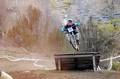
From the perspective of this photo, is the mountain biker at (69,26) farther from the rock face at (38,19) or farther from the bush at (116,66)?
the bush at (116,66)

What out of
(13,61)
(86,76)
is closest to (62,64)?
(86,76)

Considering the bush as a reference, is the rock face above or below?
above

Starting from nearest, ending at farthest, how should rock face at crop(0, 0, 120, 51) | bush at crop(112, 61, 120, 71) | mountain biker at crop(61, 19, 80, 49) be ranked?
bush at crop(112, 61, 120, 71) → mountain biker at crop(61, 19, 80, 49) → rock face at crop(0, 0, 120, 51)

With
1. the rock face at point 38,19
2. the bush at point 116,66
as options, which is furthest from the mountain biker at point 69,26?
the bush at point 116,66

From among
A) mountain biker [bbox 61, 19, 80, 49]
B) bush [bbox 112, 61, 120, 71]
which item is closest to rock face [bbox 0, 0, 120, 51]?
mountain biker [bbox 61, 19, 80, 49]

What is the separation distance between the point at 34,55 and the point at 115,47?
1614 millimetres

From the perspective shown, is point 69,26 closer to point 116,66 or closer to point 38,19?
point 38,19

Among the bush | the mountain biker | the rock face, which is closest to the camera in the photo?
the bush

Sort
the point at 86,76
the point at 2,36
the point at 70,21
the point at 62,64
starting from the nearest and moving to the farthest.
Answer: the point at 86,76 → the point at 62,64 → the point at 70,21 → the point at 2,36

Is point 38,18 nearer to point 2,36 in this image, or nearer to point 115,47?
point 2,36

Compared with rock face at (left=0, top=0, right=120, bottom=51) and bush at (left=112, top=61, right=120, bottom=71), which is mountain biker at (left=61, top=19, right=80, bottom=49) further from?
bush at (left=112, top=61, right=120, bottom=71)

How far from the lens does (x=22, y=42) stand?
24.4ft

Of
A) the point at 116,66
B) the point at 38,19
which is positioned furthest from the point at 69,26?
the point at 116,66

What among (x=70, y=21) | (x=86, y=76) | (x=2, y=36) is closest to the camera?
(x=86, y=76)
